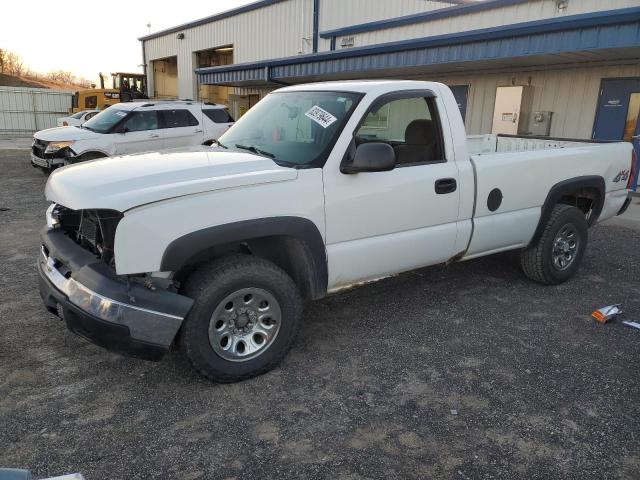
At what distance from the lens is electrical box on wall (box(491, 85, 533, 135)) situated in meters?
11.1

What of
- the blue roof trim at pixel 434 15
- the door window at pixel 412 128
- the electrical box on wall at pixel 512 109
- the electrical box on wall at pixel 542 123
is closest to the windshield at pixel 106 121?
the blue roof trim at pixel 434 15

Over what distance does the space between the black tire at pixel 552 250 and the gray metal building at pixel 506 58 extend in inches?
188

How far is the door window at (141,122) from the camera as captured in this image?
11547 millimetres

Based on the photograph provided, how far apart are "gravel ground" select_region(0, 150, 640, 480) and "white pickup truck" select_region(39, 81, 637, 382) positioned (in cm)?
38

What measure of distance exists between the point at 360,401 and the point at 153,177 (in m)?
1.89

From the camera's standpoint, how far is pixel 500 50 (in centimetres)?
1001

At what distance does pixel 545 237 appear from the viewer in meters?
4.98

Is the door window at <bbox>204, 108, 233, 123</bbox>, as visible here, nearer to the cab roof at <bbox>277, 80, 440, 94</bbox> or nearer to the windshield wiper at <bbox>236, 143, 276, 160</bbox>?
the cab roof at <bbox>277, 80, 440, 94</bbox>

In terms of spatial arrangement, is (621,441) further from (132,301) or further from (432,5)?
(432,5)

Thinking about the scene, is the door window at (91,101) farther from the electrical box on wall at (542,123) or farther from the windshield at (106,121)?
the electrical box on wall at (542,123)

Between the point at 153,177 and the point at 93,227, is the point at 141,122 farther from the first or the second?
the point at 153,177

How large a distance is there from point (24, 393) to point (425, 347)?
9.11ft

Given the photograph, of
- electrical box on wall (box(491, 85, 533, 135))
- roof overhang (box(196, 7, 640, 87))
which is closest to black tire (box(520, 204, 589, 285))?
roof overhang (box(196, 7, 640, 87))

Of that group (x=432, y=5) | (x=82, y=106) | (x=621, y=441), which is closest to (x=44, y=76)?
(x=82, y=106)
